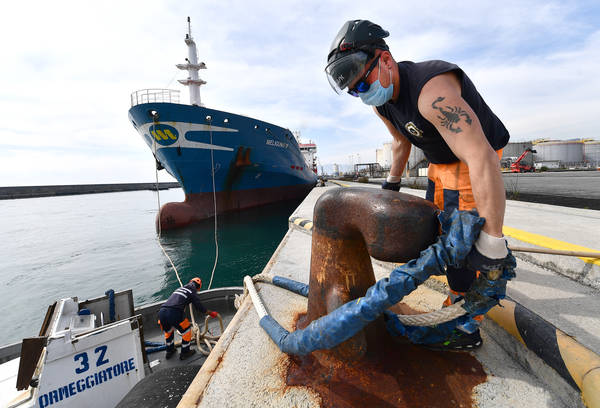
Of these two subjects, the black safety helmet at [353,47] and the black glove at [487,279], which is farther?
the black safety helmet at [353,47]

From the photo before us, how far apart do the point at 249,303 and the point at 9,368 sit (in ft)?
10.2

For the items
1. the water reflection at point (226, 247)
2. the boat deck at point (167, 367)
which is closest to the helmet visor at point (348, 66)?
the boat deck at point (167, 367)

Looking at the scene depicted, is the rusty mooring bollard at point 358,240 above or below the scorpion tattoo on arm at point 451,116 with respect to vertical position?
below

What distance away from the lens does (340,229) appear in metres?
1.32

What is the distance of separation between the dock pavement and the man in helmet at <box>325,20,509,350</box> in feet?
0.68

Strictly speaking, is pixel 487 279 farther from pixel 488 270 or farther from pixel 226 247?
pixel 226 247

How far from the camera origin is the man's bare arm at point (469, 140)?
1017 mm

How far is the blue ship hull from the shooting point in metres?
11.8

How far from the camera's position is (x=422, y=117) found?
4.49ft

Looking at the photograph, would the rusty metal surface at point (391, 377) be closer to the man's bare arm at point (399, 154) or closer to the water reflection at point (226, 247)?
the man's bare arm at point (399, 154)

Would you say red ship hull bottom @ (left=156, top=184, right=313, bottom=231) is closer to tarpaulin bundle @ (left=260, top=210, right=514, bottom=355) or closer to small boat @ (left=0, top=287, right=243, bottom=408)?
small boat @ (left=0, top=287, right=243, bottom=408)

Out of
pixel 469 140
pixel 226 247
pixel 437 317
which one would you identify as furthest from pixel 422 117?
pixel 226 247

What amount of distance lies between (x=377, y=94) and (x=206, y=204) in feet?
47.4

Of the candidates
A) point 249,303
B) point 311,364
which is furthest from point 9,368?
point 311,364
